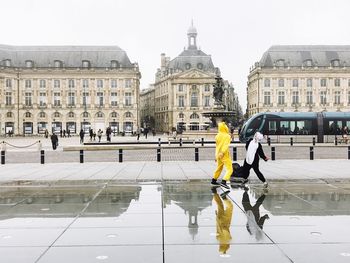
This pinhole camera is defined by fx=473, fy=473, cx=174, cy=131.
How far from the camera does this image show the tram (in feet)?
164

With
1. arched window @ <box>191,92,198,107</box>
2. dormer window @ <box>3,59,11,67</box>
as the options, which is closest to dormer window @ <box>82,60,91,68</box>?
dormer window @ <box>3,59,11,67</box>

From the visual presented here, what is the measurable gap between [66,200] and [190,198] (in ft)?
9.81

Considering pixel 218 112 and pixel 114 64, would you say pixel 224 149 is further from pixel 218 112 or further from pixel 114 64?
pixel 114 64

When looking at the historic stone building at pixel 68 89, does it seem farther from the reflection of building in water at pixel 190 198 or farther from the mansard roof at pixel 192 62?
the reflection of building in water at pixel 190 198

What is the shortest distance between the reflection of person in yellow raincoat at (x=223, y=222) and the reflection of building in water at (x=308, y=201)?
896 mm

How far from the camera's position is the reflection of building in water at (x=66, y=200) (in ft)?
32.0

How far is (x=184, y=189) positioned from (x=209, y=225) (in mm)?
4818

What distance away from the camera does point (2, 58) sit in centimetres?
10225

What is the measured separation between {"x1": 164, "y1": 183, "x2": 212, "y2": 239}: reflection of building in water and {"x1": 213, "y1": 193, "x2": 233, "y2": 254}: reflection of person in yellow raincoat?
309mm

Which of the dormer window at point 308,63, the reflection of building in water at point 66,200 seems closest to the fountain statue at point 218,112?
the reflection of building in water at point 66,200

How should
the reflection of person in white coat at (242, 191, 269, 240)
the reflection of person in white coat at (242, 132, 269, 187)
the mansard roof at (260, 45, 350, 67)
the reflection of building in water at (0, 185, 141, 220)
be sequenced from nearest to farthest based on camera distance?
the reflection of person in white coat at (242, 191, 269, 240) → the reflection of building in water at (0, 185, 141, 220) → the reflection of person in white coat at (242, 132, 269, 187) → the mansard roof at (260, 45, 350, 67)

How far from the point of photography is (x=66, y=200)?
11.3 meters

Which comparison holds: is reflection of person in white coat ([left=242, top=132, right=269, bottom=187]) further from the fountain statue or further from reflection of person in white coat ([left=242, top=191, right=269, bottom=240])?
the fountain statue

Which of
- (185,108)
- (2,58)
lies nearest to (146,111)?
(185,108)
